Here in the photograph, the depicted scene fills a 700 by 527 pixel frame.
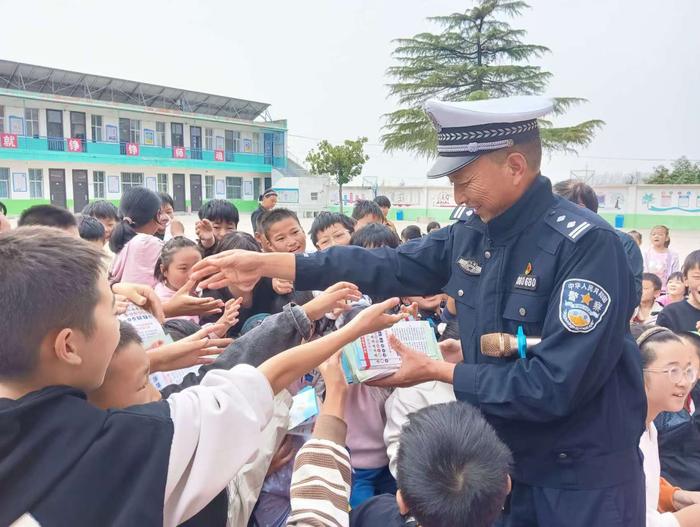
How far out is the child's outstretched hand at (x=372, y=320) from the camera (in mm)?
1552

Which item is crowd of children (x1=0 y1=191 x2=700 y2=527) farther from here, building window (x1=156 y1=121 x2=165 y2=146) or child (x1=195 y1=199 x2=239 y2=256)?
building window (x1=156 y1=121 x2=165 y2=146)

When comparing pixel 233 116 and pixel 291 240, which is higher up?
pixel 233 116

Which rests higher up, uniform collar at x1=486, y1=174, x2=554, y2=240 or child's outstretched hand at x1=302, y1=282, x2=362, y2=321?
uniform collar at x1=486, y1=174, x2=554, y2=240

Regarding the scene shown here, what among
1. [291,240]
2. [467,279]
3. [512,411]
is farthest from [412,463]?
[291,240]

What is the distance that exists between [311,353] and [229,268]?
30.7 inches

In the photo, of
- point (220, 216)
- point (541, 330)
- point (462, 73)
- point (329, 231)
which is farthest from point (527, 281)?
point (462, 73)

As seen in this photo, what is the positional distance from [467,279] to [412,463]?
0.71m

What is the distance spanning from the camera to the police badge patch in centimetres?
137

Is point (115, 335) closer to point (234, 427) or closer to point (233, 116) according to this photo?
point (234, 427)

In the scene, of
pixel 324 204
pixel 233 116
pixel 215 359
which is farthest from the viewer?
pixel 233 116

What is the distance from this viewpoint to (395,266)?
198cm

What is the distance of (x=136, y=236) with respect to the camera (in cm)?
353

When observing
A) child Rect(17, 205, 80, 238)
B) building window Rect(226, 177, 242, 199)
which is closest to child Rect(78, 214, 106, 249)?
child Rect(17, 205, 80, 238)

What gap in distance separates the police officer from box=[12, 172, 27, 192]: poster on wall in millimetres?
28381
